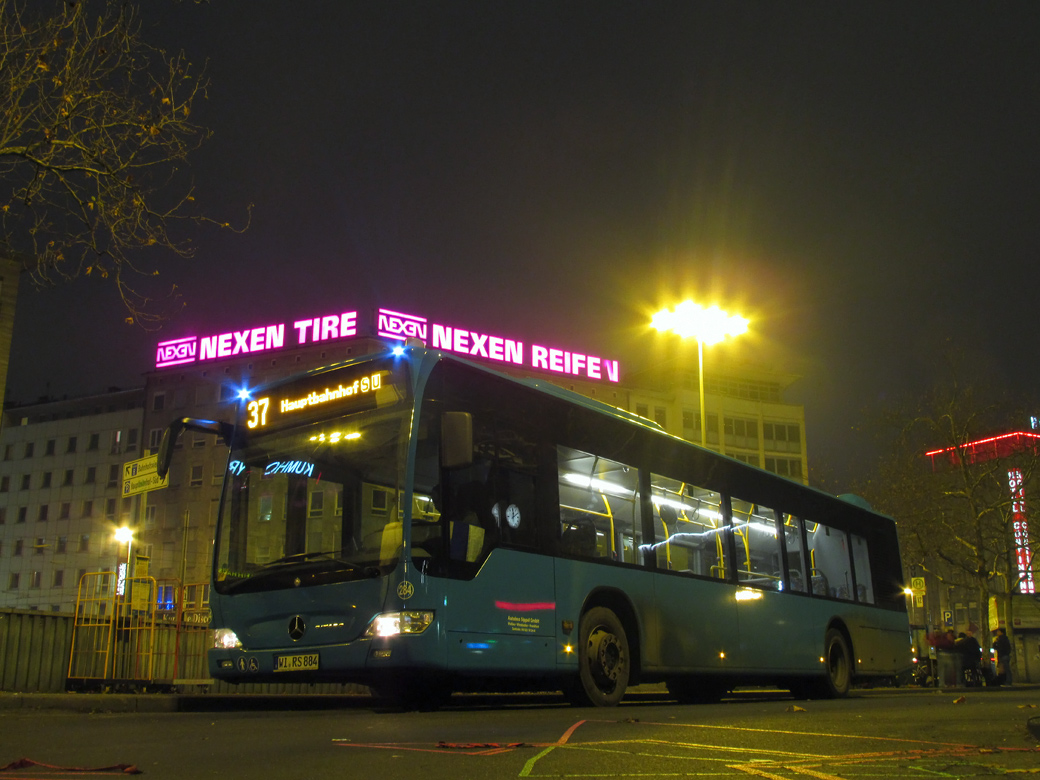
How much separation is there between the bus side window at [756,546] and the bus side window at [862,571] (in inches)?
136

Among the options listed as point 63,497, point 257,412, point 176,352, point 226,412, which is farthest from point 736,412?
point 257,412

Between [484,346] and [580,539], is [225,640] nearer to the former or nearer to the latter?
[580,539]

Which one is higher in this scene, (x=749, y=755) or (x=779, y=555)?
(x=779, y=555)

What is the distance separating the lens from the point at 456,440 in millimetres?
9586

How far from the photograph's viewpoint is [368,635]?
9.40 m

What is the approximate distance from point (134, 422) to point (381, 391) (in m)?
76.6

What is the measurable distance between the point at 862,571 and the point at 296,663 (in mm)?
12191

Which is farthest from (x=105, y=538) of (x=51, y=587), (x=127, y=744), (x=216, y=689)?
(x=127, y=744)

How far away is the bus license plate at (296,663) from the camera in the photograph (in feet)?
31.9

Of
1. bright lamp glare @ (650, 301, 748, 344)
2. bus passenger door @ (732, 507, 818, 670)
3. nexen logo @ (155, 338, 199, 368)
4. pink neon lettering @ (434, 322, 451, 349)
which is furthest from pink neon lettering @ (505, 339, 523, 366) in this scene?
bus passenger door @ (732, 507, 818, 670)

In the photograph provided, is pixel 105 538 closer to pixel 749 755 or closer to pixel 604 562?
pixel 604 562

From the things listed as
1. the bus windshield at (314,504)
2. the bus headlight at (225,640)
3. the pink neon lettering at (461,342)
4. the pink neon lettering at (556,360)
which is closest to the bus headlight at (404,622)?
the bus windshield at (314,504)

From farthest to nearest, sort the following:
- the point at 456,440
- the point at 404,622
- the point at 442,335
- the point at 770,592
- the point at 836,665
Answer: the point at 442,335
the point at 836,665
the point at 770,592
the point at 456,440
the point at 404,622

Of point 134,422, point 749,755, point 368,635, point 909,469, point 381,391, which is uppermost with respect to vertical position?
point 134,422
